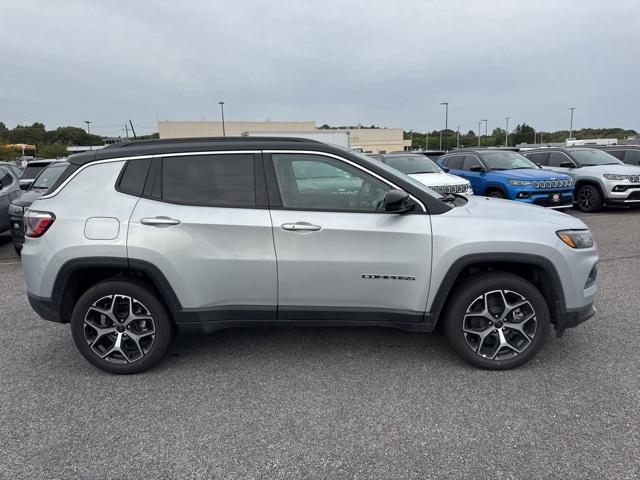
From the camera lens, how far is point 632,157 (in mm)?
13930

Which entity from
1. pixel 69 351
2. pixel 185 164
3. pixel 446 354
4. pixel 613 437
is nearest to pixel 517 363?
pixel 446 354

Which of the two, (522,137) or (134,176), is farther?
(522,137)

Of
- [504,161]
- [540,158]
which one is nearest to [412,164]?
[504,161]

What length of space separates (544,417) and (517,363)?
1.92 feet

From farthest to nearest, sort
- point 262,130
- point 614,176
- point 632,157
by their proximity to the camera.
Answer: point 262,130 < point 632,157 < point 614,176

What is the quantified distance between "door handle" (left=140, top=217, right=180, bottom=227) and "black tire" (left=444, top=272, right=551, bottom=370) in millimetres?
2178

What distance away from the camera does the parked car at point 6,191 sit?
823cm

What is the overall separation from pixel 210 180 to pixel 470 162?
9386mm

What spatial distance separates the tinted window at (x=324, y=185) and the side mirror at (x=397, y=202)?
0.10m

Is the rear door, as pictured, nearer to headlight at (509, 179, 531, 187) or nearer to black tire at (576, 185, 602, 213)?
headlight at (509, 179, 531, 187)

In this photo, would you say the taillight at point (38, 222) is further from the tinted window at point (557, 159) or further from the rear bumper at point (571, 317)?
the tinted window at point (557, 159)

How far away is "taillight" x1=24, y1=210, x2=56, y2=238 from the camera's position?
3.32 m

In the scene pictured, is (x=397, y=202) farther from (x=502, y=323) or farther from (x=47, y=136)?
(x=47, y=136)

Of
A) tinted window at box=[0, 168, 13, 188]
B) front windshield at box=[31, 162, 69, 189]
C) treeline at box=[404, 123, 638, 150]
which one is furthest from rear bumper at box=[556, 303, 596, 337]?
treeline at box=[404, 123, 638, 150]
